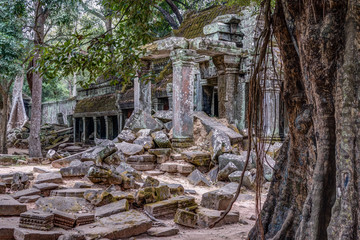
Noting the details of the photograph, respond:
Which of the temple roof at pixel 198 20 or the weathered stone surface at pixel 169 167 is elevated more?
the temple roof at pixel 198 20

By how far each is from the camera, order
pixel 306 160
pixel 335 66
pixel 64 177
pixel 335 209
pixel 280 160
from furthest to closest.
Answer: pixel 64 177 < pixel 280 160 < pixel 306 160 < pixel 335 66 < pixel 335 209

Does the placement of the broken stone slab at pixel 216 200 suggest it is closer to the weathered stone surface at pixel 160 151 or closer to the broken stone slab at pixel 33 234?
the broken stone slab at pixel 33 234

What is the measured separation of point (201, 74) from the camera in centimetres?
1328

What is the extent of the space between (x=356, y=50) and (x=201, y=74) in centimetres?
1127

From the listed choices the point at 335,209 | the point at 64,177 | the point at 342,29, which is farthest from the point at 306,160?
the point at 64,177

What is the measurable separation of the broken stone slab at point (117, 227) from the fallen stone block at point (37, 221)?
0.35m

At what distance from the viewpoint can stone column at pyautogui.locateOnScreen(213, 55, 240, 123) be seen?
10578mm

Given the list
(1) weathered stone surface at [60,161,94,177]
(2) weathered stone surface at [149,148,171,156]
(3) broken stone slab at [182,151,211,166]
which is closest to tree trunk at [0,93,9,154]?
(2) weathered stone surface at [149,148,171,156]

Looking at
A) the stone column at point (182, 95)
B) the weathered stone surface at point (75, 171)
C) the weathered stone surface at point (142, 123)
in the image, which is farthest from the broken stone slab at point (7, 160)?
the stone column at point (182, 95)

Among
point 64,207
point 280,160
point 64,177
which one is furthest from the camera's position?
point 64,177

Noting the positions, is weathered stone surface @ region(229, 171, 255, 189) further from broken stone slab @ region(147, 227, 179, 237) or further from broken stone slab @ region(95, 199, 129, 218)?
broken stone slab @ region(147, 227, 179, 237)

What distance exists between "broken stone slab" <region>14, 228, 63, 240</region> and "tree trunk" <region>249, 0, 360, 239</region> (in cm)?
204

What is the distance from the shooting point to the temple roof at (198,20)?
13620mm

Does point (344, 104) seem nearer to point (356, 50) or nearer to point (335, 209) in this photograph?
point (356, 50)
